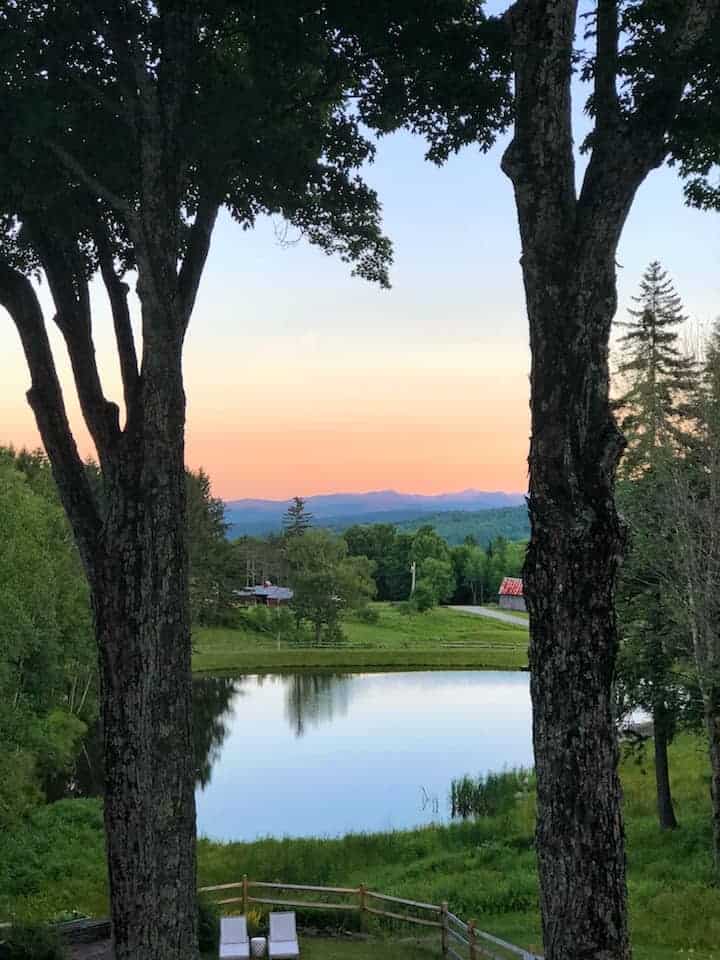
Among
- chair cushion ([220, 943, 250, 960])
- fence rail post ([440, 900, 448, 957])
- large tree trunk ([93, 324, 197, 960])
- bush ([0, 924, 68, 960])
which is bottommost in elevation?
fence rail post ([440, 900, 448, 957])

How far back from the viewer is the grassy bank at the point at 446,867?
14.1 metres

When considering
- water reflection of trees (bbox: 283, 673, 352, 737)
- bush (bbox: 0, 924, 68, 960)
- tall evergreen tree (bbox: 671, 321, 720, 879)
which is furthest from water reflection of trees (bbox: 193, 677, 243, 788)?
tall evergreen tree (bbox: 671, 321, 720, 879)

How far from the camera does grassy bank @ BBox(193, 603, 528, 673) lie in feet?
189

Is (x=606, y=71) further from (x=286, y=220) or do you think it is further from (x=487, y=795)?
(x=487, y=795)

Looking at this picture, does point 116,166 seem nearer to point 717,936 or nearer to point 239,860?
point 717,936

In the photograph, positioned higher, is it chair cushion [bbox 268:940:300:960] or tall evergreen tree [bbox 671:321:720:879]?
tall evergreen tree [bbox 671:321:720:879]

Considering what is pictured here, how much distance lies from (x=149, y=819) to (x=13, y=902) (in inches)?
536

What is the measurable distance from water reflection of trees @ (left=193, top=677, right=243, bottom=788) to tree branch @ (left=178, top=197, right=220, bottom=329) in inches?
734

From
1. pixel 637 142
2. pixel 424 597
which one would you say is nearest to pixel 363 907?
pixel 637 142

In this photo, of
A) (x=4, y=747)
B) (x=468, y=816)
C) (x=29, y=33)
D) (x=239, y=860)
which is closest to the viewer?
(x=29, y=33)

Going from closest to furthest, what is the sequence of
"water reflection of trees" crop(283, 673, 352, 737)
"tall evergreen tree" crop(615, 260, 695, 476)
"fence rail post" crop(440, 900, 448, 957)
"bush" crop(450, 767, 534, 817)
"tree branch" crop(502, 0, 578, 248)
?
"tree branch" crop(502, 0, 578, 248) → "fence rail post" crop(440, 900, 448, 957) → "tall evergreen tree" crop(615, 260, 695, 476) → "bush" crop(450, 767, 534, 817) → "water reflection of trees" crop(283, 673, 352, 737)

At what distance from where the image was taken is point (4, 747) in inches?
812

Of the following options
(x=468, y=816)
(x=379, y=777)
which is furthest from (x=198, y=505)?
(x=468, y=816)

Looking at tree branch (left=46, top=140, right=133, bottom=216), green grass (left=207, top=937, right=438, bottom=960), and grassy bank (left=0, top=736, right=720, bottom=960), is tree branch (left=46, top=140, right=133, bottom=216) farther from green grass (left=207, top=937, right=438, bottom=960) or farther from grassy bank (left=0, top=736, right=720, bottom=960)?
grassy bank (left=0, top=736, right=720, bottom=960)
